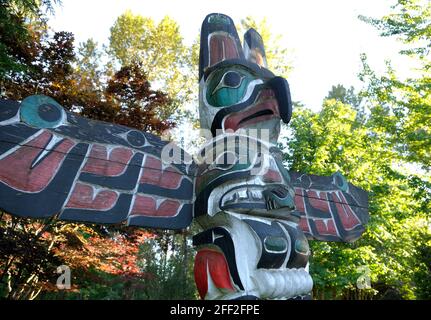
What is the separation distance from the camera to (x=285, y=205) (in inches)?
131

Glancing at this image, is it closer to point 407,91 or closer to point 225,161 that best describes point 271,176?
point 225,161

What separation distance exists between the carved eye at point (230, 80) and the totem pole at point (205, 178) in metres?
0.01

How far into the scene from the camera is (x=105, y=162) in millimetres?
3475

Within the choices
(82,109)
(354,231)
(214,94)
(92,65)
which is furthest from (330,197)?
(92,65)

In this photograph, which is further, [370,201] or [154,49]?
[154,49]

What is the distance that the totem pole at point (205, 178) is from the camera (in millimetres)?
3035

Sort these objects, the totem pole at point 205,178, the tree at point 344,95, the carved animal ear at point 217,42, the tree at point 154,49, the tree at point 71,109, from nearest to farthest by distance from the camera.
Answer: the totem pole at point 205,178
the carved animal ear at point 217,42
the tree at point 71,109
the tree at point 154,49
the tree at point 344,95

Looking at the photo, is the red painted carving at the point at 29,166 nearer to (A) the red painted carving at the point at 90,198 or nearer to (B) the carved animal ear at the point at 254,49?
(A) the red painted carving at the point at 90,198

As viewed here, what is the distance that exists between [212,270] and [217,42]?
256 cm

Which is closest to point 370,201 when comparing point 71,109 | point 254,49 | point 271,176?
point 254,49

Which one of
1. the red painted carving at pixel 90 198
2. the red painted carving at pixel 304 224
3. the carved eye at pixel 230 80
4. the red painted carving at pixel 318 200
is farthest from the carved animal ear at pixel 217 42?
the red painted carving at pixel 304 224

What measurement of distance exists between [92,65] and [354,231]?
10308 millimetres

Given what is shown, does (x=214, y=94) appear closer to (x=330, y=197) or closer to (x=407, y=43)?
(x=330, y=197)
